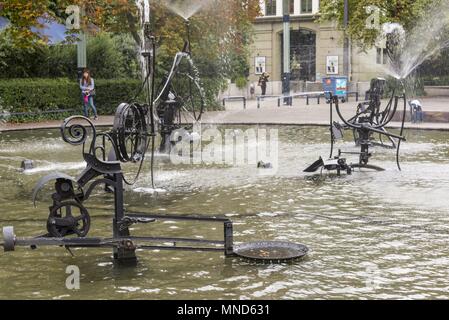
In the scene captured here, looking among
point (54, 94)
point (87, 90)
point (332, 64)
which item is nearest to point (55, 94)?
point (54, 94)

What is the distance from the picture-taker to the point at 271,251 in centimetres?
684

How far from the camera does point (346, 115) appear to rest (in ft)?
82.1

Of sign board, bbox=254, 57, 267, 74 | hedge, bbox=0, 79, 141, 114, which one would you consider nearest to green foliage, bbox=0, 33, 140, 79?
hedge, bbox=0, 79, 141, 114

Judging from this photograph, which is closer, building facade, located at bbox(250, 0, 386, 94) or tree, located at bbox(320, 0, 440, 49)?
tree, located at bbox(320, 0, 440, 49)

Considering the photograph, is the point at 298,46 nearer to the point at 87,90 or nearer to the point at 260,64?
the point at 260,64

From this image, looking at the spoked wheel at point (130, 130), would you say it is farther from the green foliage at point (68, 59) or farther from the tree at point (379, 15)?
the tree at point (379, 15)

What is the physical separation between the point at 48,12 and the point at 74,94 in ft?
13.1

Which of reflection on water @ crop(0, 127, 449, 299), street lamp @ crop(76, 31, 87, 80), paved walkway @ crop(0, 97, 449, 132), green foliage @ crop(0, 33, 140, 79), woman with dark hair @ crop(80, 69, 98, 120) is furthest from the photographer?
green foliage @ crop(0, 33, 140, 79)

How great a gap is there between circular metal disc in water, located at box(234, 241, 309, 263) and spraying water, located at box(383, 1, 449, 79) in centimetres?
3002

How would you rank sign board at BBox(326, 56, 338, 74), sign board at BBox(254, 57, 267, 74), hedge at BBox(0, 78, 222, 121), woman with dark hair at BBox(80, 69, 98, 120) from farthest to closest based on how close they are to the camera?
sign board at BBox(254, 57, 267, 74), sign board at BBox(326, 56, 338, 74), woman with dark hair at BBox(80, 69, 98, 120), hedge at BBox(0, 78, 222, 121)

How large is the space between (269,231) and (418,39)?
1292 inches

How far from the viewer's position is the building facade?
50.3 metres

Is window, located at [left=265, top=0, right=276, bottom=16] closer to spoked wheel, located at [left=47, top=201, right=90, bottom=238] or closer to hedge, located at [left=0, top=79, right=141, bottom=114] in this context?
hedge, located at [left=0, top=79, right=141, bottom=114]

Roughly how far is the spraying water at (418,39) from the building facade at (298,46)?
8947mm
